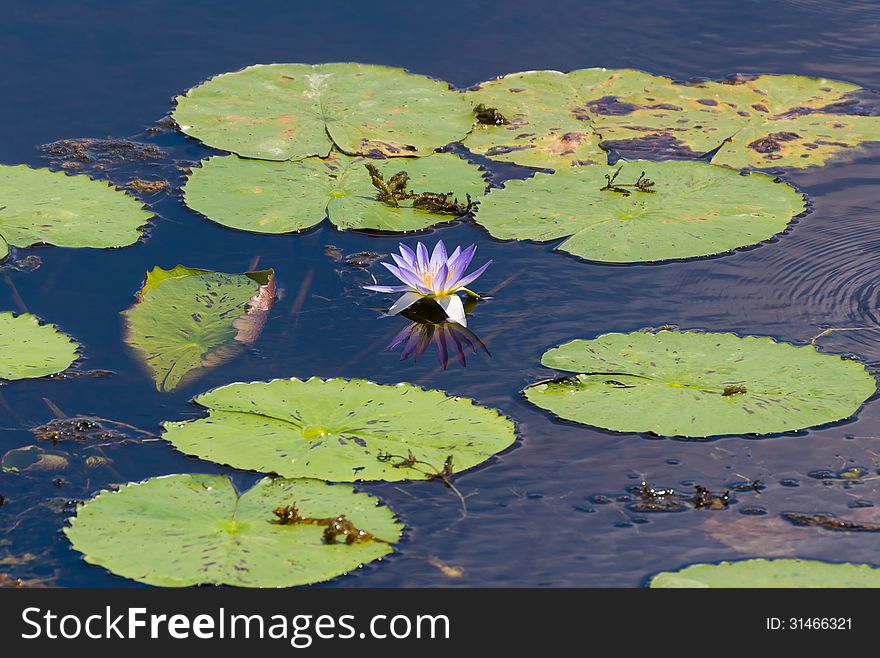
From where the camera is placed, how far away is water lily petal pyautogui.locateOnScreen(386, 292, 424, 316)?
5512 millimetres

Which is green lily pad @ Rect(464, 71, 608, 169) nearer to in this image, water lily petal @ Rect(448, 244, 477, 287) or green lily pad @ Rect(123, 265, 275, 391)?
water lily petal @ Rect(448, 244, 477, 287)

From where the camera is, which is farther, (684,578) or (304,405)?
(304,405)

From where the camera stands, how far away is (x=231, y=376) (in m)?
5.00

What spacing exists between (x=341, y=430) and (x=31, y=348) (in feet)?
4.92

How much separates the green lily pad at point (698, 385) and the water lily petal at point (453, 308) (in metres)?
0.55

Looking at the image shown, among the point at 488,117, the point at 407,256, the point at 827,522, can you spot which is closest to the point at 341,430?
the point at 407,256

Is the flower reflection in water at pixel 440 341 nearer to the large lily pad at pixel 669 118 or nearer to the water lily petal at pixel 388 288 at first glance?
the water lily petal at pixel 388 288

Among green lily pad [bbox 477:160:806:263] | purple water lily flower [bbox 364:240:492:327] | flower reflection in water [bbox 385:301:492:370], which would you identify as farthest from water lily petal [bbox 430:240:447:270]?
green lily pad [bbox 477:160:806:263]

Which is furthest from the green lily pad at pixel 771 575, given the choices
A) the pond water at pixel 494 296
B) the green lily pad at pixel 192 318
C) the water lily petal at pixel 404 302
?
the green lily pad at pixel 192 318

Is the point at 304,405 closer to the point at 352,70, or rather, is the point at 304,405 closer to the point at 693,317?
the point at 693,317

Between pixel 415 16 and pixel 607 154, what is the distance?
8.08 feet

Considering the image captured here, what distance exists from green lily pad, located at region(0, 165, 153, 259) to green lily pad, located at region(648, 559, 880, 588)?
341 centimetres
